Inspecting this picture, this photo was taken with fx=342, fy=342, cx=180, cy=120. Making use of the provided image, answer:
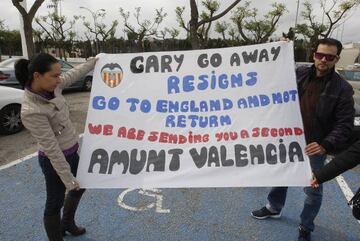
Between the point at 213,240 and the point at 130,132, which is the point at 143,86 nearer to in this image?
the point at 130,132

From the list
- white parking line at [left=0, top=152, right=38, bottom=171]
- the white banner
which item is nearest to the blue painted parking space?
white parking line at [left=0, top=152, right=38, bottom=171]

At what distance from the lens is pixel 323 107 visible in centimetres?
276

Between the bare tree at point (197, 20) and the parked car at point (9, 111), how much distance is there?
634cm

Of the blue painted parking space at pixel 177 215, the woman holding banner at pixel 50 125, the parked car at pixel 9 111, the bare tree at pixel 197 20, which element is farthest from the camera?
the bare tree at pixel 197 20

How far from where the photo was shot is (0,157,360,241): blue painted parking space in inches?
130

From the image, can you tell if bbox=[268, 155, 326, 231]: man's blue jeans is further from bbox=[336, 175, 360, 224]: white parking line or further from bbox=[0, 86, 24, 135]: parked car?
bbox=[0, 86, 24, 135]: parked car

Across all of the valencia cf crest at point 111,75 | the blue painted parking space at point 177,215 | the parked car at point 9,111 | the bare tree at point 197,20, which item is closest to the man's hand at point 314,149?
the blue painted parking space at point 177,215

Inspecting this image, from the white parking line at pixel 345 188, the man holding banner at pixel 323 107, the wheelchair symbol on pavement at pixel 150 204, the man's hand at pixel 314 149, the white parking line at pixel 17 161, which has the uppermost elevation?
the man holding banner at pixel 323 107

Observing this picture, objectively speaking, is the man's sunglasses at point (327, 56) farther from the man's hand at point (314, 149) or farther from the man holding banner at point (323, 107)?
the man's hand at point (314, 149)

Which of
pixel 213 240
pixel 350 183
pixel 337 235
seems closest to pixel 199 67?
pixel 213 240

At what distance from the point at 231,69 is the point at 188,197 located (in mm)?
1843

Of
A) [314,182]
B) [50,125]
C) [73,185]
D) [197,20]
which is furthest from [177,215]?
[197,20]

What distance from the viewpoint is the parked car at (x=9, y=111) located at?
681cm

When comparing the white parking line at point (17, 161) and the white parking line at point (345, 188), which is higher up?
the white parking line at point (345, 188)
